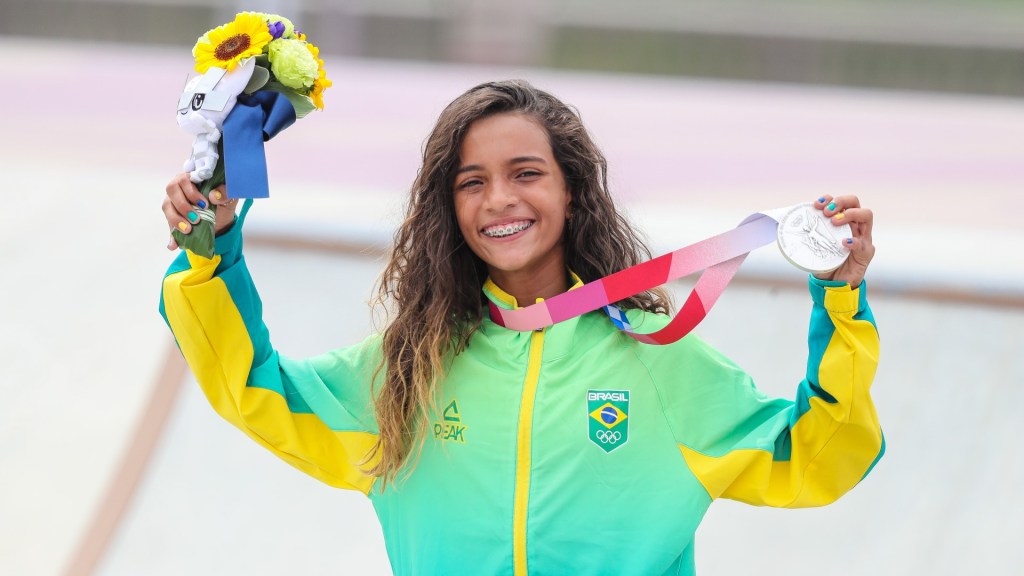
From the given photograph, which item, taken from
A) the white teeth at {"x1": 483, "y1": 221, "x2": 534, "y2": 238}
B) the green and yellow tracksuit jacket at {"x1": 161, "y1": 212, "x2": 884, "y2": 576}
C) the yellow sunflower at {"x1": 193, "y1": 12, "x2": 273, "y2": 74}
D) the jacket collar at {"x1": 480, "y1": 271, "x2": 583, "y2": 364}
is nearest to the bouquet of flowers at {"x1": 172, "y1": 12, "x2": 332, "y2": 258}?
the yellow sunflower at {"x1": 193, "y1": 12, "x2": 273, "y2": 74}

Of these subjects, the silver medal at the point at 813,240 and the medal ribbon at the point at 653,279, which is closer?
the silver medal at the point at 813,240

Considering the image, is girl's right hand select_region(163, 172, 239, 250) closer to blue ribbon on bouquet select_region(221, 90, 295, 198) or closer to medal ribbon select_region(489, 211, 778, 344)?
blue ribbon on bouquet select_region(221, 90, 295, 198)

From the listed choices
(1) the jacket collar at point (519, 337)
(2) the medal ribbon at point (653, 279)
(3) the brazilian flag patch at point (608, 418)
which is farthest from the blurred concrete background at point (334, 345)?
(3) the brazilian flag patch at point (608, 418)

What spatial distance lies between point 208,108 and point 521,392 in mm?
797

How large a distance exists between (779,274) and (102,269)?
267 cm

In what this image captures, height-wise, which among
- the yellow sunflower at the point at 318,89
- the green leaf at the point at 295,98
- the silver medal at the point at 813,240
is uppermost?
the silver medal at the point at 813,240

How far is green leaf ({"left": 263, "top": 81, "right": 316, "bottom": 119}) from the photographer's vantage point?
2.31 metres

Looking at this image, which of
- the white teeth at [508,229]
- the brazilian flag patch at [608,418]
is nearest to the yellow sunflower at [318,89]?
the white teeth at [508,229]

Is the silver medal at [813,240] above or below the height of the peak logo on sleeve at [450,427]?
above

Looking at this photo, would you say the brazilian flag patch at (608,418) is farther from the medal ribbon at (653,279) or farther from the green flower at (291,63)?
the green flower at (291,63)

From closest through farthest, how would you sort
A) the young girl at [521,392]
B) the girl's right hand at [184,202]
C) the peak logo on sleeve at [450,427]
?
the girl's right hand at [184,202], the young girl at [521,392], the peak logo on sleeve at [450,427]

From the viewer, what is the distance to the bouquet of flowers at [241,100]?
216cm

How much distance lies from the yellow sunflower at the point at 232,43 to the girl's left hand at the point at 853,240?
3.54ft

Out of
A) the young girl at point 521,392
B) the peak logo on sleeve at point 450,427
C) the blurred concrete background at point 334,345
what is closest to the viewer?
the young girl at point 521,392
